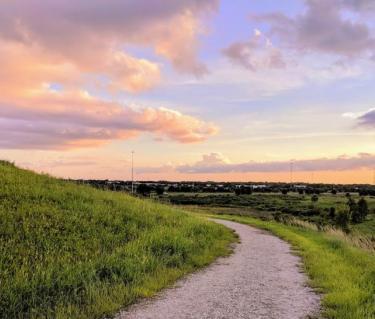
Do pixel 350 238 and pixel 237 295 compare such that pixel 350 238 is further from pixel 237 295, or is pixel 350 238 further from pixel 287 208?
pixel 287 208

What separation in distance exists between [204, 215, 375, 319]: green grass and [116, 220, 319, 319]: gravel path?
0.33m

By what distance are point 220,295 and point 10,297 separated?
13.0 feet

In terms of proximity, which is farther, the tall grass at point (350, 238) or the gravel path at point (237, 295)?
the tall grass at point (350, 238)

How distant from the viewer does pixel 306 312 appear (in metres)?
8.36

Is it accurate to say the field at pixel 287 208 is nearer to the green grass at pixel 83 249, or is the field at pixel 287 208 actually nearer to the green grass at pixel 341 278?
the green grass at pixel 83 249

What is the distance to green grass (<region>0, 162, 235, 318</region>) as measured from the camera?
8.88 metres

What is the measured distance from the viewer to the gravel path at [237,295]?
322 inches

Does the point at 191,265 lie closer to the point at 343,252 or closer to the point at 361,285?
the point at 361,285

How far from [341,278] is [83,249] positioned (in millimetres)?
6871

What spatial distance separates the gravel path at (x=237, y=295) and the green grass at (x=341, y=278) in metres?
0.33

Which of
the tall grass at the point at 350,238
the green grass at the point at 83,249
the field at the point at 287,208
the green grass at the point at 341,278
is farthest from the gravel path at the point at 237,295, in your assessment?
the field at the point at 287,208

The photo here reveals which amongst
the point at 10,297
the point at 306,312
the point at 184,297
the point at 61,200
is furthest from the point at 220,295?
the point at 61,200

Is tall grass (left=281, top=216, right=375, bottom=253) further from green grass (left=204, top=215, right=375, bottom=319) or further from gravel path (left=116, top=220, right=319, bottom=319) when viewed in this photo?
gravel path (left=116, top=220, right=319, bottom=319)

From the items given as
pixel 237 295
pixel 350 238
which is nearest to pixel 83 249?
pixel 237 295
